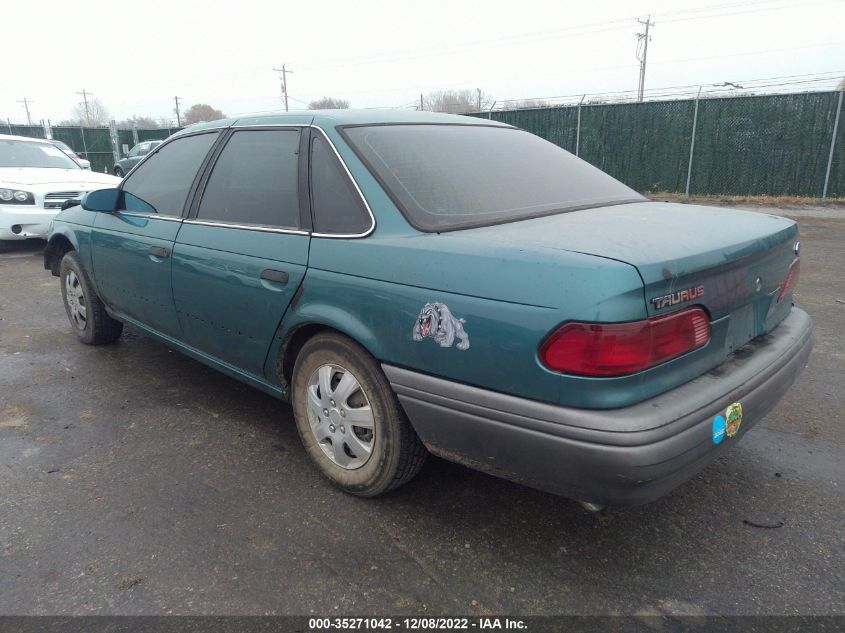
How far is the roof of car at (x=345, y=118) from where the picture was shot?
2793 millimetres

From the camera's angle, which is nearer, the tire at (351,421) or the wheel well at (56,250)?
the tire at (351,421)

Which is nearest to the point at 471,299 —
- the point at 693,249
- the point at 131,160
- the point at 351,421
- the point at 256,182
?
the point at 693,249

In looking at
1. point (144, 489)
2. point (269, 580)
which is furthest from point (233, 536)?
point (144, 489)

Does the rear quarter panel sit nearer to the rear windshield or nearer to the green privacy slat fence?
the rear windshield

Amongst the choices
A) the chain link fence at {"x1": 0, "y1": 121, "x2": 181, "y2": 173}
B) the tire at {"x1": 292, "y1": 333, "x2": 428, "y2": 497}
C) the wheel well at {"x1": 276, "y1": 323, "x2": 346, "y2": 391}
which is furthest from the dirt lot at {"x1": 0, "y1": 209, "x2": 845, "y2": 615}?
the chain link fence at {"x1": 0, "y1": 121, "x2": 181, "y2": 173}

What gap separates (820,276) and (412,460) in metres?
6.02

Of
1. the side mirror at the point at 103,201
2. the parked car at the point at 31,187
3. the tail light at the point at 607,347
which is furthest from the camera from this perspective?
the parked car at the point at 31,187

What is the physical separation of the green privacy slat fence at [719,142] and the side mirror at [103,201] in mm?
13344

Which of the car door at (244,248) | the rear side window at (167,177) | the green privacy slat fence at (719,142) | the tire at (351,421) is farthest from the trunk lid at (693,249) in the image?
the green privacy slat fence at (719,142)

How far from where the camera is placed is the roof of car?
9.16 feet

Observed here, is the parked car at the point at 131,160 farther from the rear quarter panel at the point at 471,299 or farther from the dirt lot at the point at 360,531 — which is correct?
the rear quarter panel at the point at 471,299

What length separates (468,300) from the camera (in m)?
1.99

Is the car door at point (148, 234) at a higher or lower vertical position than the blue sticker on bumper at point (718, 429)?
higher

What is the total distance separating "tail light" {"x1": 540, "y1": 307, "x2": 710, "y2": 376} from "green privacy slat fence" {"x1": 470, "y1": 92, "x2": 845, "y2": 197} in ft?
44.8
